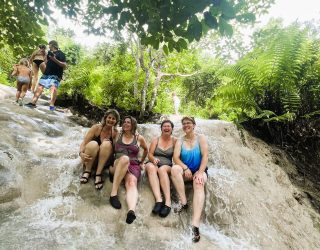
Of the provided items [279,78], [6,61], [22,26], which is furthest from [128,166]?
[6,61]

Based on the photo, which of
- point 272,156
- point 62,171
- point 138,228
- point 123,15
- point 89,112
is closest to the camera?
point 123,15

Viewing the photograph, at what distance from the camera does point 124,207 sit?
4.32 meters

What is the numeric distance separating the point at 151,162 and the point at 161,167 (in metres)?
0.20

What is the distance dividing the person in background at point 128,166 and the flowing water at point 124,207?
0.14 metres

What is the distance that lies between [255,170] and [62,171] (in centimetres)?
330

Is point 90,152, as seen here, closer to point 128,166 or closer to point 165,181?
point 128,166

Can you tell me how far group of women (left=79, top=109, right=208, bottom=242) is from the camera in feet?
14.4

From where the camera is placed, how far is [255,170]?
590cm

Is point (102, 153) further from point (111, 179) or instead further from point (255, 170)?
point (255, 170)

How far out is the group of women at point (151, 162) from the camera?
173 inches

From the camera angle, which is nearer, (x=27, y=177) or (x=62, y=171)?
(x=27, y=177)

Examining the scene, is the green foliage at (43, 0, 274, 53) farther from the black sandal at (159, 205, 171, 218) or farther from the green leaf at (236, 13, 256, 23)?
the black sandal at (159, 205, 171, 218)

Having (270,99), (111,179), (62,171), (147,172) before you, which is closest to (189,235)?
(147,172)

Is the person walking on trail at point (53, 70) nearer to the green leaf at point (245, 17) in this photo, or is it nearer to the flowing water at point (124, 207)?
the flowing water at point (124, 207)
